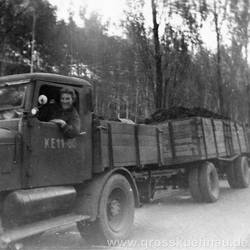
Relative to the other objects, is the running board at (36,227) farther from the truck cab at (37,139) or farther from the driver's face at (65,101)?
the driver's face at (65,101)

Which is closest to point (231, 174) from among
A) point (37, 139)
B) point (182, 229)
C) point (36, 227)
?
point (182, 229)

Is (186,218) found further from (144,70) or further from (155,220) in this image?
(144,70)

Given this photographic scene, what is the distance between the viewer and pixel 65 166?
5.31 meters

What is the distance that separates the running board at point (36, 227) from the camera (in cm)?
424

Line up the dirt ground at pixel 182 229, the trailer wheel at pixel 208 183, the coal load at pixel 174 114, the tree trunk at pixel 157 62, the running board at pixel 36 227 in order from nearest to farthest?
1. the running board at pixel 36 227
2. the dirt ground at pixel 182 229
3. the trailer wheel at pixel 208 183
4. the coal load at pixel 174 114
5. the tree trunk at pixel 157 62

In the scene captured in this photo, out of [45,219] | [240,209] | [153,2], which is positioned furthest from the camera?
[153,2]

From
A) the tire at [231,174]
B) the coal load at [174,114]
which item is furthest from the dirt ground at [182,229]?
the tire at [231,174]

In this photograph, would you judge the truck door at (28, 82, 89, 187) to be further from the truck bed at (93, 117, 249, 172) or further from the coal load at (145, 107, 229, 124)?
the coal load at (145, 107, 229, 124)

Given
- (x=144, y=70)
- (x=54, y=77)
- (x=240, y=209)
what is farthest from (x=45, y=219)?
(x=144, y=70)

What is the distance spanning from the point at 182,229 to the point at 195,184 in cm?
285

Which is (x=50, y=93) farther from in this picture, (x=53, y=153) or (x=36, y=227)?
(x=36, y=227)

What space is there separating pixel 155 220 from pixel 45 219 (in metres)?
3.05

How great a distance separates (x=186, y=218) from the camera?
305 inches

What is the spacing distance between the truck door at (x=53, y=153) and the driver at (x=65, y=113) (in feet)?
0.27
